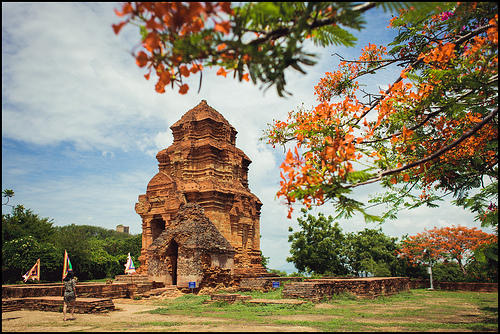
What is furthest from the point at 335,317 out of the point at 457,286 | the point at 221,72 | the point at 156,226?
the point at 457,286

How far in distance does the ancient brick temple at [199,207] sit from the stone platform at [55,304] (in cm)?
520

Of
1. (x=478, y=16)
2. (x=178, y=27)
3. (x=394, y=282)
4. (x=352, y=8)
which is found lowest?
(x=394, y=282)

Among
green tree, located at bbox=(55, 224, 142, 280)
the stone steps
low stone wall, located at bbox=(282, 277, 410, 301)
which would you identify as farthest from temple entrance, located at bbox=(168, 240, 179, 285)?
green tree, located at bbox=(55, 224, 142, 280)

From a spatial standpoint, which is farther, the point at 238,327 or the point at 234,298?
the point at 234,298

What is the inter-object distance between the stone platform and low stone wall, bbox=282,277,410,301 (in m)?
6.39

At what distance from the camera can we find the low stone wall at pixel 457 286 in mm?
20519

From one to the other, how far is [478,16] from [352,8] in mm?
3568

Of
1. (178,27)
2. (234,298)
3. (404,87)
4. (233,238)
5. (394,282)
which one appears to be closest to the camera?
(178,27)

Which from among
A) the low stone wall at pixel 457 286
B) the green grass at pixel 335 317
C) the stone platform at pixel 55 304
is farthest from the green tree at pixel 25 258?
the low stone wall at pixel 457 286

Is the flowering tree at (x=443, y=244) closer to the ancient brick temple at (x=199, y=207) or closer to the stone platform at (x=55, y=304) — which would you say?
the ancient brick temple at (x=199, y=207)

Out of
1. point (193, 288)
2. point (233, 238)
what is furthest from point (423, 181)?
point (233, 238)

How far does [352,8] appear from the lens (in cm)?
305

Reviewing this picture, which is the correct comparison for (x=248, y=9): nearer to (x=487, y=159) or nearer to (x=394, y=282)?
(x=487, y=159)

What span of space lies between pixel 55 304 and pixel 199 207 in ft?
27.4
